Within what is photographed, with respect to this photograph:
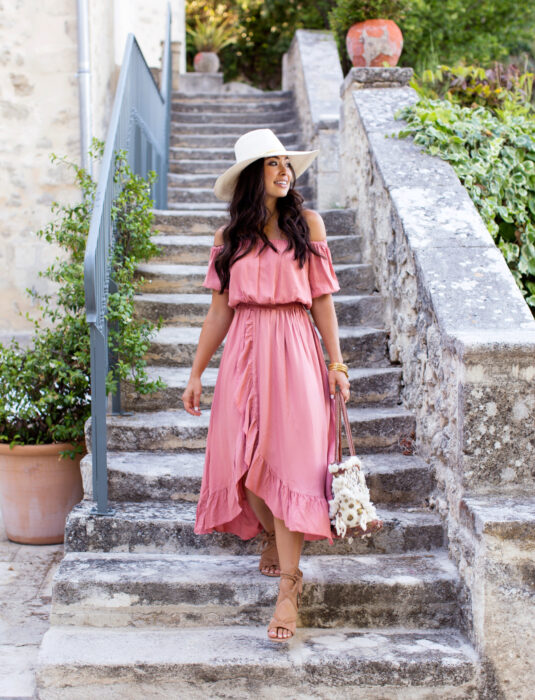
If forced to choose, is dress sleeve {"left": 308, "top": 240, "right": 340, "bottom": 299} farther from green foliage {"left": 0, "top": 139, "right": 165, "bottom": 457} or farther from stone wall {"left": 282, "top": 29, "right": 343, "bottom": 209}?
stone wall {"left": 282, "top": 29, "right": 343, "bottom": 209}

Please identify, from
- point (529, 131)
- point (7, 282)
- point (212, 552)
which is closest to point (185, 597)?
point (212, 552)

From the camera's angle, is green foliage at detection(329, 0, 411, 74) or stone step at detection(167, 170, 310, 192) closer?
green foliage at detection(329, 0, 411, 74)

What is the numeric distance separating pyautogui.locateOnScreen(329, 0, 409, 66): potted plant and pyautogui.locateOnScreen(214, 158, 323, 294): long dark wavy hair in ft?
9.63

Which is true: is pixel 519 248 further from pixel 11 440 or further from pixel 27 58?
pixel 27 58

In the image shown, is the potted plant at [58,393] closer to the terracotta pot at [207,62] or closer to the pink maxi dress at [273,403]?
the pink maxi dress at [273,403]

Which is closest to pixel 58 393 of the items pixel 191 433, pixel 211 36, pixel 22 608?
pixel 191 433

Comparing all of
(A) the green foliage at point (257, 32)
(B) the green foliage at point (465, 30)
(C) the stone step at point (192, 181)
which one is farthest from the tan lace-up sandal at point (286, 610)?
(A) the green foliage at point (257, 32)

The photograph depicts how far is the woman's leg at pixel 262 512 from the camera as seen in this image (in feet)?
8.51

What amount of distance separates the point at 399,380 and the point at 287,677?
1583 millimetres

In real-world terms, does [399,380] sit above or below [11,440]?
above

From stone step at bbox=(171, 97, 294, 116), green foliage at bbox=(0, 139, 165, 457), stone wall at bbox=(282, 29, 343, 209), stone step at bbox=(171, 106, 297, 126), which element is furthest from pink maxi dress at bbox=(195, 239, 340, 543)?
stone step at bbox=(171, 97, 294, 116)

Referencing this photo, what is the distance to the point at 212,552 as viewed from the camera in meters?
2.93

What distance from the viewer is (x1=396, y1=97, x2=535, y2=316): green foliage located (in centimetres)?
388

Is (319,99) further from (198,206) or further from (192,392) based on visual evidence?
(192,392)
